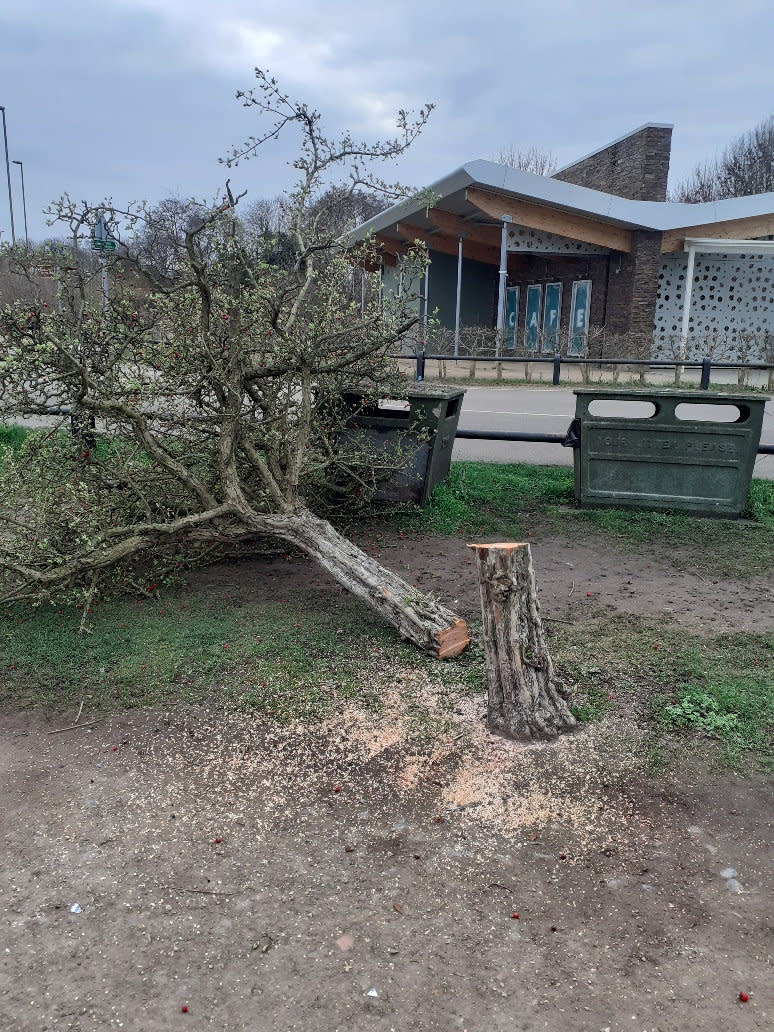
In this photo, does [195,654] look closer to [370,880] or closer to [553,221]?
[370,880]

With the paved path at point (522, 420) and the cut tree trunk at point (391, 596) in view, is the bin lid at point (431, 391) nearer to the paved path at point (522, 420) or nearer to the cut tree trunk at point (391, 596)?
the cut tree trunk at point (391, 596)

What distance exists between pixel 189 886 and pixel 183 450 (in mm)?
3593

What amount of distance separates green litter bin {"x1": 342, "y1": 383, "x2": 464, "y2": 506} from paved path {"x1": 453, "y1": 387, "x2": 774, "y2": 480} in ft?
9.22

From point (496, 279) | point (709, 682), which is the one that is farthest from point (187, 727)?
point (496, 279)

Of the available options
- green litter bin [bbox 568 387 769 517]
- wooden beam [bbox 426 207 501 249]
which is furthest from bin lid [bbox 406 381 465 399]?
wooden beam [bbox 426 207 501 249]

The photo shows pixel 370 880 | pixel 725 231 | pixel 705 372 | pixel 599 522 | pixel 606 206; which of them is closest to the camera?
pixel 370 880

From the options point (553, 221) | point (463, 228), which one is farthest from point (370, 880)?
point (463, 228)

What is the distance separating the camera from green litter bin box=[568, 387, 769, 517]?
653 cm

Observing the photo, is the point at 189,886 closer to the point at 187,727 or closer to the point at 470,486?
the point at 187,727

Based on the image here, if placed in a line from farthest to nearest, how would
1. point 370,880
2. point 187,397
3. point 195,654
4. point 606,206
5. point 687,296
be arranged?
1. point 687,296
2. point 606,206
3. point 187,397
4. point 195,654
5. point 370,880

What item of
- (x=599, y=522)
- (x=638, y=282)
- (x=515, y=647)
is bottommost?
(x=599, y=522)

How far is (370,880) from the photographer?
8.56 feet

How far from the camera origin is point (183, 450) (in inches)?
224

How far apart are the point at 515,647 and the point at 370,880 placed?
45.1 inches
